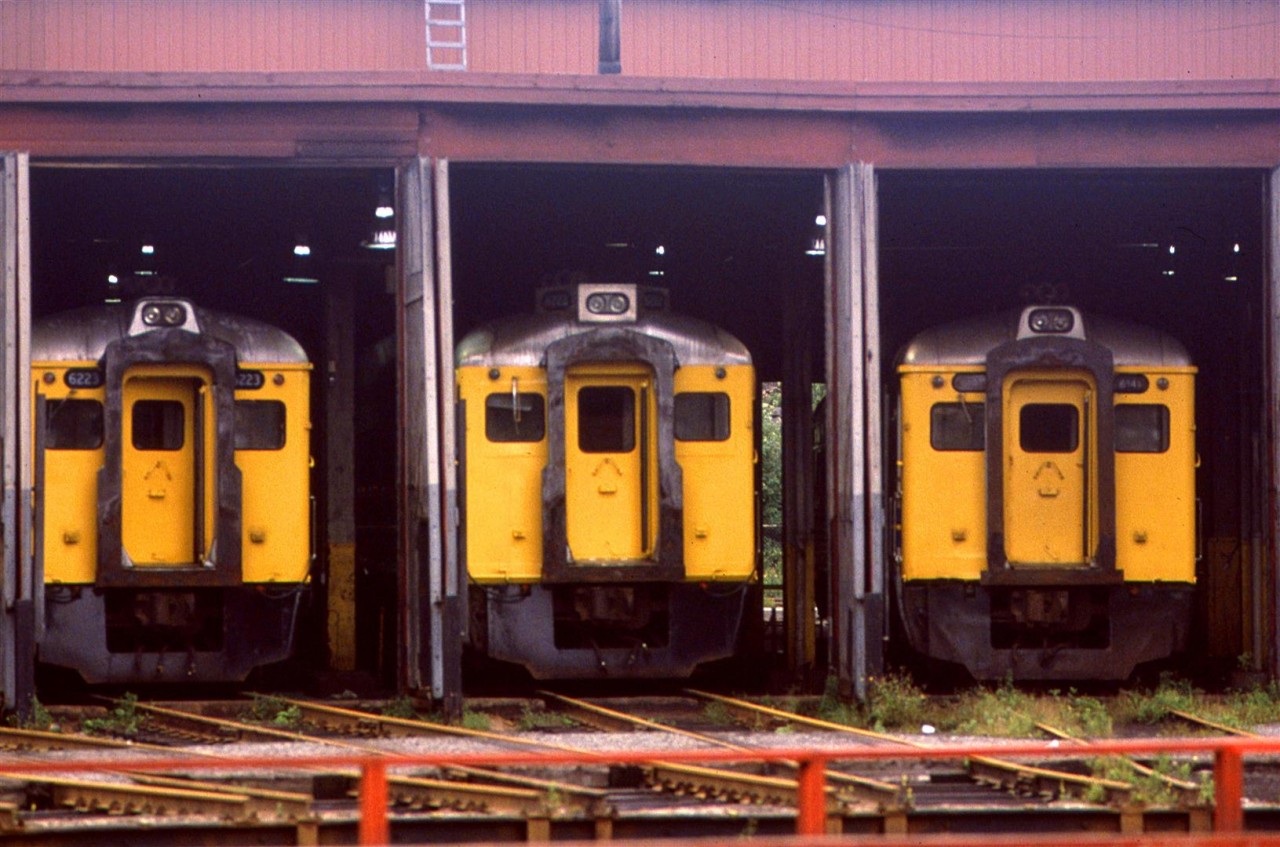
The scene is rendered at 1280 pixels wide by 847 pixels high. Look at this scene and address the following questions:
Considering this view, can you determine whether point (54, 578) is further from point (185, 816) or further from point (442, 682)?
point (185, 816)

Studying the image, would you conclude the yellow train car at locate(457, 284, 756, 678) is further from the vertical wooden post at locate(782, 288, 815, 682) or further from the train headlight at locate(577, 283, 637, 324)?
the vertical wooden post at locate(782, 288, 815, 682)

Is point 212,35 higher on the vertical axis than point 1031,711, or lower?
higher

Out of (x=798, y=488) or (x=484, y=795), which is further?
(x=798, y=488)

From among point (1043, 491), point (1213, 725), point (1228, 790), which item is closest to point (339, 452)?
point (1043, 491)

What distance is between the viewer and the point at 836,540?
1567cm

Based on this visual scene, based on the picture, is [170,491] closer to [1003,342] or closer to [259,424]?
[259,424]

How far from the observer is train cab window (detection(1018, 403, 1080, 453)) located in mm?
16906

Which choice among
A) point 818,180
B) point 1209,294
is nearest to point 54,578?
point 818,180

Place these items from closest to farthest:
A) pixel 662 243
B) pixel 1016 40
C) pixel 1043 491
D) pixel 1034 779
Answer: pixel 1034 779, pixel 1043 491, pixel 1016 40, pixel 662 243

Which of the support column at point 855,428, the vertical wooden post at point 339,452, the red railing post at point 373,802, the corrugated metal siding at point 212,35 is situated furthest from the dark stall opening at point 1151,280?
the red railing post at point 373,802

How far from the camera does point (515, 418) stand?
16.7 meters

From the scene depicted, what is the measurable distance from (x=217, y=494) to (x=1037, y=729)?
6801 mm

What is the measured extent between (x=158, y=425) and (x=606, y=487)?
375 cm

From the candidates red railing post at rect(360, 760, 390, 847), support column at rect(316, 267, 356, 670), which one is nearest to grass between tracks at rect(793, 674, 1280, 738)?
support column at rect(316, 267, 356, 670)
